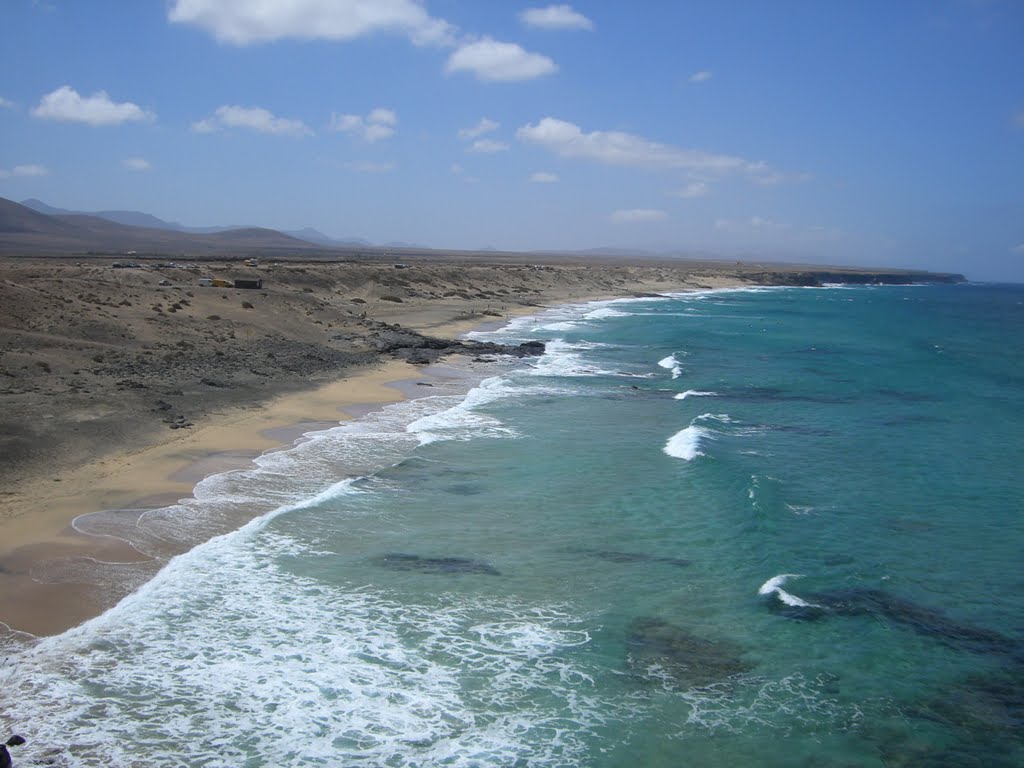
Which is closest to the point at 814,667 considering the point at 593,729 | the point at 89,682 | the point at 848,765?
the point at 848,765

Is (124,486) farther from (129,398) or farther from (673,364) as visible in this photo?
(673,364)

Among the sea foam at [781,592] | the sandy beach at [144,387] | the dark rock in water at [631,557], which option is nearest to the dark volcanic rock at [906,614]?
the sea foam at [781,592]

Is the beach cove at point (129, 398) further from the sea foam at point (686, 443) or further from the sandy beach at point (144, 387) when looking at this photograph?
the sea foam at point (686, 443)

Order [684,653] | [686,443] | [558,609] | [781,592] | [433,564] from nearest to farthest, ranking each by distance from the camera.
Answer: [684,653] → [558,609] → [781,592] → [433,564] → [686,443]

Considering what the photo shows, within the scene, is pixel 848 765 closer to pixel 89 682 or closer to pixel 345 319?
pixel 89 682

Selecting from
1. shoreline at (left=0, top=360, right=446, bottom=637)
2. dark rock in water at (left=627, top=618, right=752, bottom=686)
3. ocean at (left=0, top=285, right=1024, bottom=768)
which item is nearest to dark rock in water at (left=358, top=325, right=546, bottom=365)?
shoreline at (left=0, top=360, right=446, bottom=637)

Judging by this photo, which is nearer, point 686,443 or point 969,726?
point 969,726

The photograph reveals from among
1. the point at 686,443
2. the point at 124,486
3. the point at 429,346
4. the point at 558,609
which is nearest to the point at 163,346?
the point at 429,346
